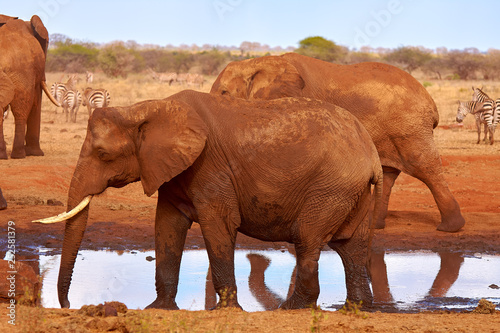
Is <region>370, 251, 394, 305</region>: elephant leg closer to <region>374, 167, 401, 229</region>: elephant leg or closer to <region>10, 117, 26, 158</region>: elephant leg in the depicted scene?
<region>374, 167, 401, 229</region>: elephant leg

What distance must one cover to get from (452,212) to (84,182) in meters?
5.74

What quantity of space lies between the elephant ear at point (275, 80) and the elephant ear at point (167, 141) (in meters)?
2.63

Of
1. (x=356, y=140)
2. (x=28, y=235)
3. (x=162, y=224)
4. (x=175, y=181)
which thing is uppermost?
(x=356, y=140)

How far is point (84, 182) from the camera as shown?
19.4 feet

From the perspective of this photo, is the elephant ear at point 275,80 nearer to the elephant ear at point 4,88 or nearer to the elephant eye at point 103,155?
the elephant eye at point 103,155

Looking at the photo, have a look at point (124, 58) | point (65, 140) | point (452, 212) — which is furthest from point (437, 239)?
point (124, 58)

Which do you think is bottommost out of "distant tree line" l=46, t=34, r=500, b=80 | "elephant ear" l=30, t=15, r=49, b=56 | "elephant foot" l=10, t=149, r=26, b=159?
"elephant foot" l=10, t=149, r=26, b=159

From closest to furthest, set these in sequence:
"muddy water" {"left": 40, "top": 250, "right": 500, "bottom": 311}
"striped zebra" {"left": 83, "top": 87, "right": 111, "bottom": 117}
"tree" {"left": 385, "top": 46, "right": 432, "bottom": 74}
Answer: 1. "muddy water" {"left": 40, "top": 250, "right": 500, "bottom": 311}
2. "striped zebra" {"left": 83, "top": 87, "right": 111, "bottom": 117}
3. "tree" {"left": 385, "top": 46, "right": 432, "bottom": 74}

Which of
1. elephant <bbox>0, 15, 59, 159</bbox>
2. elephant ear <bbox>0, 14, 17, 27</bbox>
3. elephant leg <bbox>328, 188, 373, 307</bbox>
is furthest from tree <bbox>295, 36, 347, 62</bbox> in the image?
elephant leg <bbox>328, 188, 373, 307</bbox>

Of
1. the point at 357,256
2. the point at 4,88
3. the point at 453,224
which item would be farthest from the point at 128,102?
the point at 357,256

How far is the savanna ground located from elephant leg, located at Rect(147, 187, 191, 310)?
96cm

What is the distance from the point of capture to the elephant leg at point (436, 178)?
376 inches

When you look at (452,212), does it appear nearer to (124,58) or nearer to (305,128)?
(305,128)

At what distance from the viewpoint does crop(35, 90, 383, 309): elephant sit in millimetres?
5918
